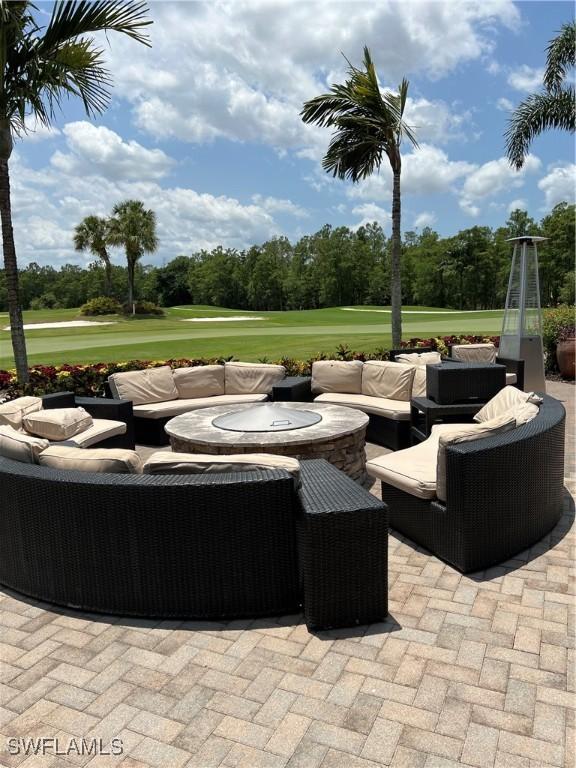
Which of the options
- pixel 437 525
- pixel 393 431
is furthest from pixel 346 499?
pixel 393 431

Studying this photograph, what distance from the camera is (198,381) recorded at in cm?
769

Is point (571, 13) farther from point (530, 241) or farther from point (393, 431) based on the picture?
point (393, 431)

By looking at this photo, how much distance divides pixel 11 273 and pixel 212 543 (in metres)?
6.32

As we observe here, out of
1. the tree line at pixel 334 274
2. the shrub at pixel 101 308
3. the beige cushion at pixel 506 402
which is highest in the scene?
the tree line at pixel 334 274

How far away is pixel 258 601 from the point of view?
3.01m

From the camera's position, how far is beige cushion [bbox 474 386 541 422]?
184 inches

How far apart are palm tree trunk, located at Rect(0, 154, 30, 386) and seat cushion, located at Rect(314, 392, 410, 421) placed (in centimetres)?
417

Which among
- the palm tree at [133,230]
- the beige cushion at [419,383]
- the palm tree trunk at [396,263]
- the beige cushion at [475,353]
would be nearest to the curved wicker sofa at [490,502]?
the beige cushion at [419,383]

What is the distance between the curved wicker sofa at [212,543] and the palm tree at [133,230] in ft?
112

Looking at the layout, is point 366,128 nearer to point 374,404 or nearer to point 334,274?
point 374,404

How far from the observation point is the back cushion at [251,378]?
778 centimetres

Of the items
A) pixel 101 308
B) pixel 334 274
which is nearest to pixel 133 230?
pixel 101 308

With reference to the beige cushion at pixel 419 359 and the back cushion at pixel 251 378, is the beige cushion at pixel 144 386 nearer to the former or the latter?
the back cushion at pixel 251 378

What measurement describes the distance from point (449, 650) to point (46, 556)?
2.29 meters
